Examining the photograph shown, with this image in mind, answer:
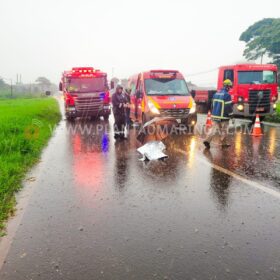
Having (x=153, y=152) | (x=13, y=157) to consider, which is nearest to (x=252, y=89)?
(x=153, y=152)

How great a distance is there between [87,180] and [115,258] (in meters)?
3.10

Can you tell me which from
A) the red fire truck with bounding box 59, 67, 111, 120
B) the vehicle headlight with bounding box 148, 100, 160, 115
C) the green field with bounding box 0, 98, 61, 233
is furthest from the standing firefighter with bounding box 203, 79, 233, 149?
the red fire truck with bounding box 59, 67, 111, 120

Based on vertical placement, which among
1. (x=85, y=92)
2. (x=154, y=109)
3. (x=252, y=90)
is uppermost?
(x=252, y=90)

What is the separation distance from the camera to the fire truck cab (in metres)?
16.3

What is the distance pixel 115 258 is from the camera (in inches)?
135

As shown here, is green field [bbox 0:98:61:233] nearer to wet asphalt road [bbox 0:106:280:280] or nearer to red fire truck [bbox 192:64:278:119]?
wet asphalt road [bbox 0:106:280:280]

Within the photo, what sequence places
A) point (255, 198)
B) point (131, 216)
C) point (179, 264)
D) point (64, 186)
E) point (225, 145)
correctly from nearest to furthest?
point (179, 264) < point (131, 216) < point (255, 198) < point (64, 186) < point (225, 145)

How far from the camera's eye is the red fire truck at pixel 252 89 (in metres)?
16.3

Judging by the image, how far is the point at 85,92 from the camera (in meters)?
18.4

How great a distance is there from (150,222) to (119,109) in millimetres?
7827

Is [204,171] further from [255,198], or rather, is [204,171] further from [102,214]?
[102,214]

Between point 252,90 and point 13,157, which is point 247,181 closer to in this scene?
point 13,157

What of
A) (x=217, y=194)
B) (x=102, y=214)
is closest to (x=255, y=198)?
(x=217, y=194)

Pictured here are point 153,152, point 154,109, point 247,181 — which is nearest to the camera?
point 247,181
